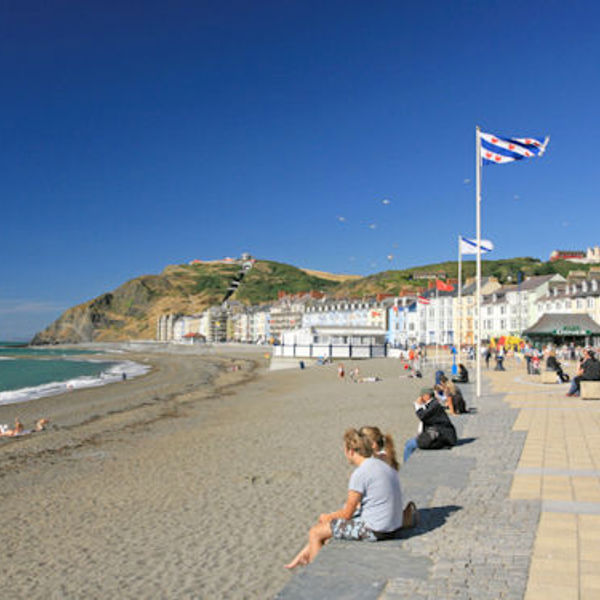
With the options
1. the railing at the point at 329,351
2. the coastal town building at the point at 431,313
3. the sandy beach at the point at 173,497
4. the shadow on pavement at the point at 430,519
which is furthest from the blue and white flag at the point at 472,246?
the railing at the point at 329,351

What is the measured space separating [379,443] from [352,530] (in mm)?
874

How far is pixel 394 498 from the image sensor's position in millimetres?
5816

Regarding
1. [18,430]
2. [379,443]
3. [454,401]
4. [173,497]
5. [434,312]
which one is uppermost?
[434,312]

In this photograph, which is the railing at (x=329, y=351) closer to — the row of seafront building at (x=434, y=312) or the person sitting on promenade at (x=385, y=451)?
the row of seafront building at (x=434, y=312)

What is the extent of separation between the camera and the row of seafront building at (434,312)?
6288 centimetres

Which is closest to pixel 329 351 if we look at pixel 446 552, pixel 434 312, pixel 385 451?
pixel 434 312

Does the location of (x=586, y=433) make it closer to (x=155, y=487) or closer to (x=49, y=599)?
(x=155, y=487)

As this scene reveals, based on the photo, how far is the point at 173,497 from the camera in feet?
31.7

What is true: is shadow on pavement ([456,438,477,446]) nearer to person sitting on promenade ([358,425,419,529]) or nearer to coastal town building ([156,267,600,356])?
person sitting on promenade ([358,425,419,529])

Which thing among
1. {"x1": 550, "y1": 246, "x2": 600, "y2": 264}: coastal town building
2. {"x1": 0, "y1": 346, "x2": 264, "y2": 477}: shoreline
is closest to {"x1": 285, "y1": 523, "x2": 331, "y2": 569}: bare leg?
{"x1": 0, "y1": 346, "x2": 264, "y2": 477}: shoreline

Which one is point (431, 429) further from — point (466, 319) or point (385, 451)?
point (466, 319)

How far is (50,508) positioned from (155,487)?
1.73 metres

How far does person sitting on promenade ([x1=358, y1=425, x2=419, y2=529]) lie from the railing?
4970 cm

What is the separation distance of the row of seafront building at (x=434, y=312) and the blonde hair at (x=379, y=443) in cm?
3222
